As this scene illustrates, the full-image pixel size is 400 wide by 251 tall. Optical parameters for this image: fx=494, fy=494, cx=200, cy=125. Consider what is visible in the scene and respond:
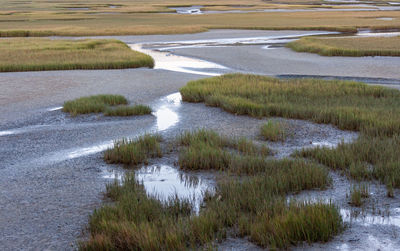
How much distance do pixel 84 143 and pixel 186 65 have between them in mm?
14856

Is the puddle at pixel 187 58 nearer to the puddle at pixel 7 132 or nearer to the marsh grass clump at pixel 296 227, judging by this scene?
the puddle at pixel 7 132

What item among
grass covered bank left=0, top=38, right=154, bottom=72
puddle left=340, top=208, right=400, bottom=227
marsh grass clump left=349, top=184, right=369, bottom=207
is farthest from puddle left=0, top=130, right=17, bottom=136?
grass covered bank left=0, top=38, right=154, bottom=72

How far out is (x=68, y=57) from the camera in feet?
82.2

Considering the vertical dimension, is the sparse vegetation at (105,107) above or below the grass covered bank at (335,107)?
below

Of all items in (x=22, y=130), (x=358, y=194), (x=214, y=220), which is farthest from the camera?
(x=22, y=130)

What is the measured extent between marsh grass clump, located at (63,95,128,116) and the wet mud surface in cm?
32

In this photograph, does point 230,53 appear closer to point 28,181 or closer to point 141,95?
point 141,95

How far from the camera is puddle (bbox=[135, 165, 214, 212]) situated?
22.4 ft

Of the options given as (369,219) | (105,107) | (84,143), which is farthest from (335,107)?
(369,219)

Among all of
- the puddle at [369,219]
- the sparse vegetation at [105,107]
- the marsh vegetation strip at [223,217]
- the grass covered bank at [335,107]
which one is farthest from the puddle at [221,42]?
the puddle at [369,219]

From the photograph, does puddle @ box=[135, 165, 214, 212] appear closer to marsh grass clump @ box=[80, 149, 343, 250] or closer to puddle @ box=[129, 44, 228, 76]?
marsh grass clump @ box=[80, 149, 343, 250]

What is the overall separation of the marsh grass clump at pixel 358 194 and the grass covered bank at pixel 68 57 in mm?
17454

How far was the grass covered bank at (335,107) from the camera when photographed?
7812mm

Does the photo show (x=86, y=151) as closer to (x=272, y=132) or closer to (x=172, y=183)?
(x=172, y=183)
